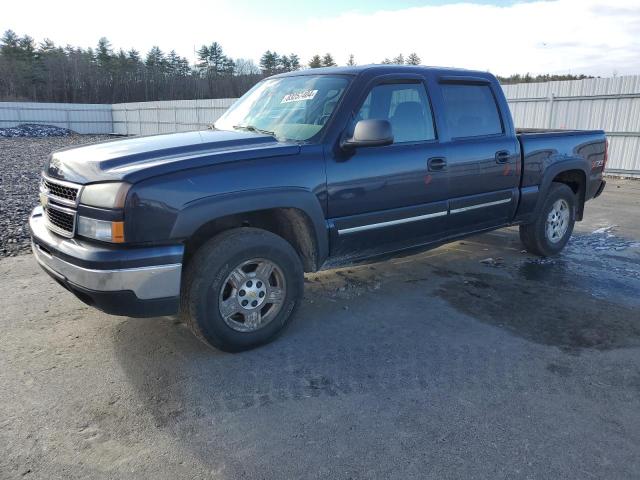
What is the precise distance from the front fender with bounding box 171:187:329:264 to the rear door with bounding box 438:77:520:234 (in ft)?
4.95

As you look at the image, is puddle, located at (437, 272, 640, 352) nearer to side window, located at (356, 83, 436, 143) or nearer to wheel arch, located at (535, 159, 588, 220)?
wheel arch, located at (535, 159, 588, 220)

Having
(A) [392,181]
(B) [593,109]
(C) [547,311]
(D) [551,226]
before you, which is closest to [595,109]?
(B) [593,109]

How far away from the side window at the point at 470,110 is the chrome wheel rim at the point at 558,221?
1443 mm

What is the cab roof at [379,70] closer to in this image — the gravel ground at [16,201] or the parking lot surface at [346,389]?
the parking lot surface at [346,389]

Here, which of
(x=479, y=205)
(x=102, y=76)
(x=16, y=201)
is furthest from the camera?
(x=102, y=76)

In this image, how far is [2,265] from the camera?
543 centimetres

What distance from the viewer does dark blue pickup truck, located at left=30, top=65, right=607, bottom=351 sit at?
2957 millimetres

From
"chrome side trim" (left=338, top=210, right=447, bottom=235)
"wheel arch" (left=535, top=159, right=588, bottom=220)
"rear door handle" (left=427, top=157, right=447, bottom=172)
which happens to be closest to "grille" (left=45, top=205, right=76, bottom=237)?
"chrome side trim" (left=338, top=210, right=447, bottom=235)

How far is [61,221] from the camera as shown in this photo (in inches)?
130

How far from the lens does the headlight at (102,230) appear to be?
287 centimetres

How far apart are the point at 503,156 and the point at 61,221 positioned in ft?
13.1

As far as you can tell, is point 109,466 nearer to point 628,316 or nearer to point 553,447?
point 553,447

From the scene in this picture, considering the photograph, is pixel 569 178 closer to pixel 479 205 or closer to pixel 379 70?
pixel 479 205

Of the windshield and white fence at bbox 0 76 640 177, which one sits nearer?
the windshield
